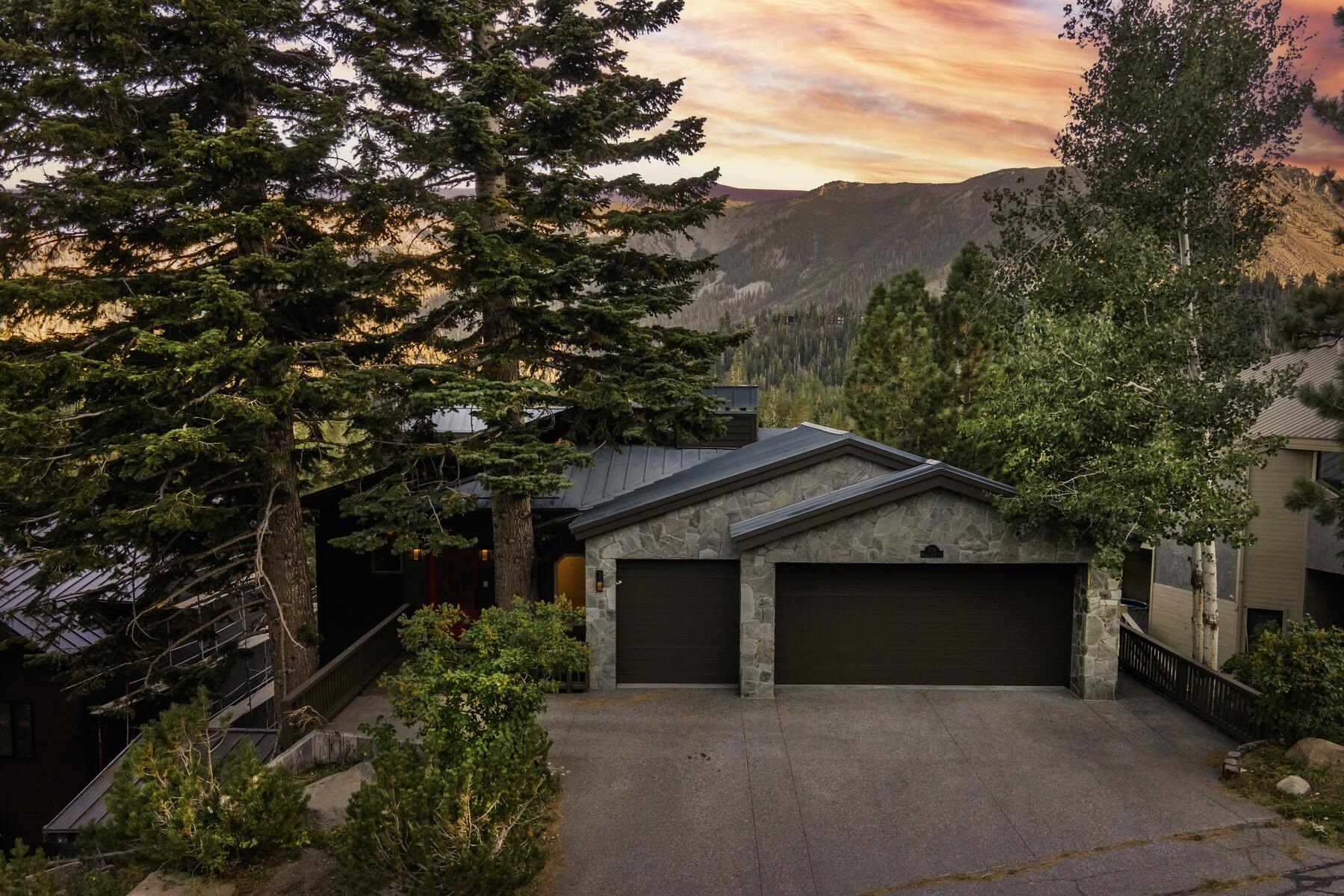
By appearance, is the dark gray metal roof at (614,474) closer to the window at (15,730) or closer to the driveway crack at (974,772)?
the driveway crack at (974,772)

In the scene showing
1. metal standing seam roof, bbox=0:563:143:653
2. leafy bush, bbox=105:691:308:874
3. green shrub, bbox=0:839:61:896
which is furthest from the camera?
metal standing seam roof, bbox=0:563:143:653

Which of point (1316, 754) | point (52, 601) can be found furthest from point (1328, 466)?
point (52, 601)

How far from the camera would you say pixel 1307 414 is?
63.2ft

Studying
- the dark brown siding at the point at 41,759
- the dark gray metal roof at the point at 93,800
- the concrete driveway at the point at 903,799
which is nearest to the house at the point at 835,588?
the concrete driveway at the point at 903,799

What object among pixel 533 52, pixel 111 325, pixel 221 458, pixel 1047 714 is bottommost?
pixel 1047 714

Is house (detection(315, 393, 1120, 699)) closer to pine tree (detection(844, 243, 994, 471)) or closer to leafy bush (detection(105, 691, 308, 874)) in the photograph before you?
leafy bush (detection(105, 691, 308, 874))

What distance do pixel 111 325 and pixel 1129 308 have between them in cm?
1692

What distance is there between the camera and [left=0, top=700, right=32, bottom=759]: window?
16156 millimetres

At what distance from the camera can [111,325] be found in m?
11.6

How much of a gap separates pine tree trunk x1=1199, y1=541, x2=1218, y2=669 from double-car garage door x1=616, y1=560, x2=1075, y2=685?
2.90 meters

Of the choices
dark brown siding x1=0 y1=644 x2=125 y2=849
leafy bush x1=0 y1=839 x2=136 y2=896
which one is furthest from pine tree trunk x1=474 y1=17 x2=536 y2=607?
dark brown siding x1=0 y1=644 x2=125 y2=849

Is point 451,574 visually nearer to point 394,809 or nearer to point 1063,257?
point 394,809

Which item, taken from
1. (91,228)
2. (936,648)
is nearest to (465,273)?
(91,228)

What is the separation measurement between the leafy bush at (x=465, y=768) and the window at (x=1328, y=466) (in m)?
18.5
